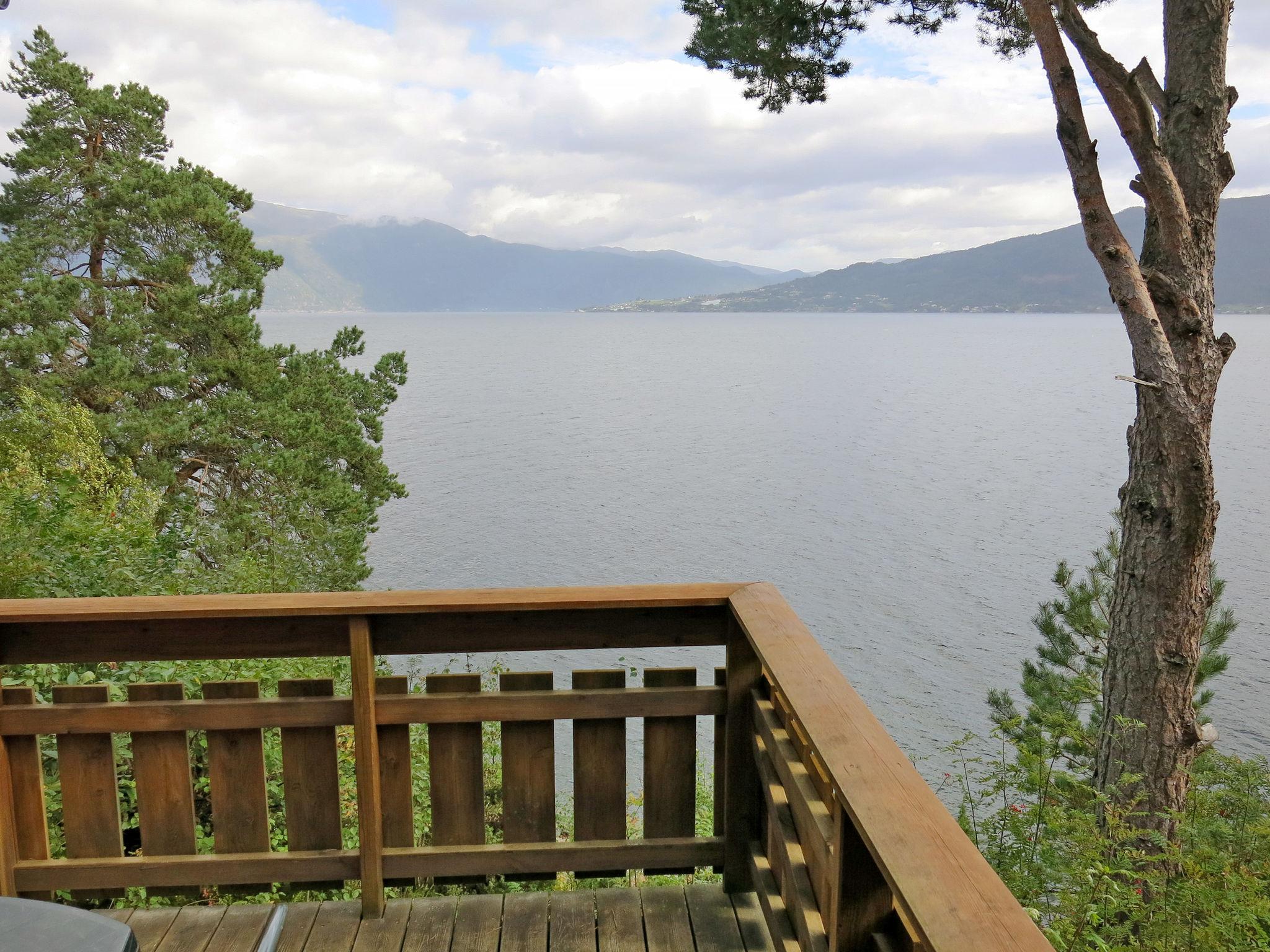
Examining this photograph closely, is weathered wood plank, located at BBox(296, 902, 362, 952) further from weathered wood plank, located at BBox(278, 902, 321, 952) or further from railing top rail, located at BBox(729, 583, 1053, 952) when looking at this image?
railing top rail, located at BBox(729, 583, 1053, 952)

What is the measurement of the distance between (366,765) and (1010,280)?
146 m

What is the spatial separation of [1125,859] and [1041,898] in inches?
41.8

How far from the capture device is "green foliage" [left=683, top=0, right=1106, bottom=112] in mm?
6762

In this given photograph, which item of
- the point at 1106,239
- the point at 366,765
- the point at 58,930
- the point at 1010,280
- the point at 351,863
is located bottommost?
the point at 351,863

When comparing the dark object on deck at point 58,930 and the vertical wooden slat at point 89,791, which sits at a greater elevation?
the dark object on deck at point 58,930

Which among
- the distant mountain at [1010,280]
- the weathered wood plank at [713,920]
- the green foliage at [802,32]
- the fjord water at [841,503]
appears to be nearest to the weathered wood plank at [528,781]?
the weathered wood plank at [713,920]

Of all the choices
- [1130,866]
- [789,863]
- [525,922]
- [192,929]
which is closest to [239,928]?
[192,929]

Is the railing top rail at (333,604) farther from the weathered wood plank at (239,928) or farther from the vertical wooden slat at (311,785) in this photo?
the weathered wood plank at (239,928)

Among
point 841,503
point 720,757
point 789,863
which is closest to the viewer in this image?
point 789,863

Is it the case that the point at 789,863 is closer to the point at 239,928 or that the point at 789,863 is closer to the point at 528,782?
the point at 528,782

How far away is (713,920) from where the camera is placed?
2277 millimetres

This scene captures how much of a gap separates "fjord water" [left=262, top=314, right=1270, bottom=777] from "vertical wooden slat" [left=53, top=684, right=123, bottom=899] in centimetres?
955

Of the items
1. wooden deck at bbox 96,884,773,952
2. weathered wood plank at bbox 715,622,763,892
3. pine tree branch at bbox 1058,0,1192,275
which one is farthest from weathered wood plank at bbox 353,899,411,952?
pine tree branch at bbox 1058,0,1192,275

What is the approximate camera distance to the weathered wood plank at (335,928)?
7.19 feet
